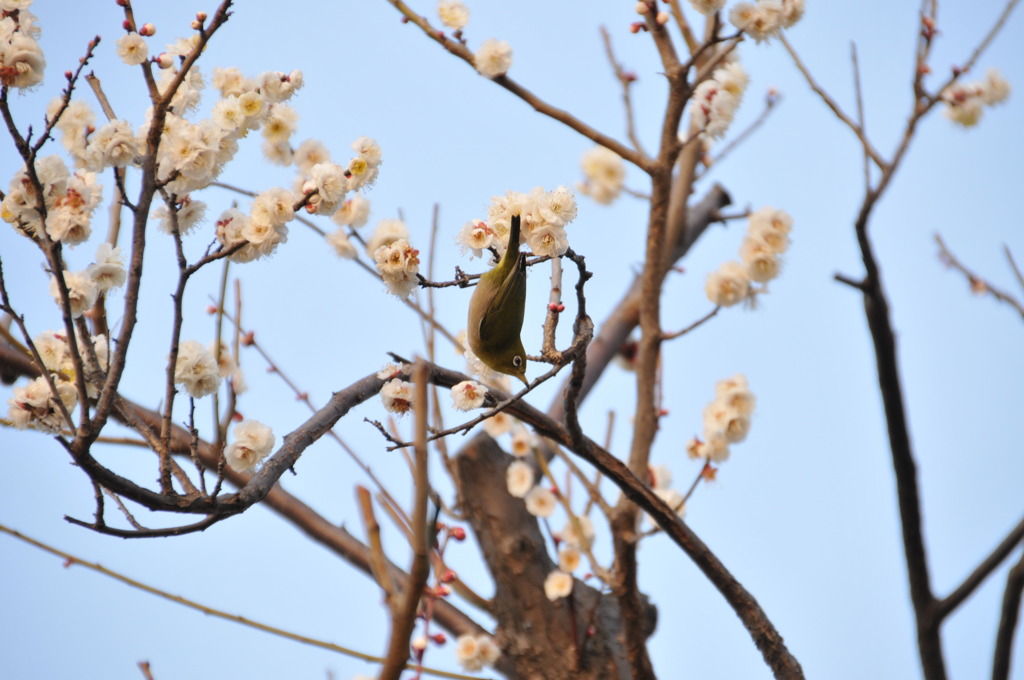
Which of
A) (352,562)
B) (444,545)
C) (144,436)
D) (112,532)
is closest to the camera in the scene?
(112,532)

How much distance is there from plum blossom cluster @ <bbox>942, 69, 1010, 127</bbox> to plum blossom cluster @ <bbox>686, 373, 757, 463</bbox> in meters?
1.58

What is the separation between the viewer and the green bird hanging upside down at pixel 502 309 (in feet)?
5.92

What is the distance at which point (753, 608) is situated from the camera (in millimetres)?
2402

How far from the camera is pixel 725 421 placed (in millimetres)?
3379

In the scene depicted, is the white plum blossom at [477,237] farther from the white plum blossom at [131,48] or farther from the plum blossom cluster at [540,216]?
the white plum blossom at [131,48]

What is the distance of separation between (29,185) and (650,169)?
1981 millimetres

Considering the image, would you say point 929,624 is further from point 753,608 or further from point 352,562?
point 352,562

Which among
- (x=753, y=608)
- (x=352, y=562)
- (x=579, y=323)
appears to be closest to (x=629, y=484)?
(x=753, y=608)

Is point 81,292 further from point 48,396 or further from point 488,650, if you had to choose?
point 488,650

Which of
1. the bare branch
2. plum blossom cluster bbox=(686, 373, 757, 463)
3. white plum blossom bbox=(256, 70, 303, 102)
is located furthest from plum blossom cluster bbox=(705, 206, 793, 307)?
white plum blossom bbox=(256, 70, 303, 102)

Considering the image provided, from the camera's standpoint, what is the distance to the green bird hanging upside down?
5.92ft

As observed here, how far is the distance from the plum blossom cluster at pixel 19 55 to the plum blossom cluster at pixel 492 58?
1.58 metres

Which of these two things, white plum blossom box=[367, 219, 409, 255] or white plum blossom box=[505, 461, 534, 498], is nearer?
white plum blossom box=[367, 219, 409, 255]

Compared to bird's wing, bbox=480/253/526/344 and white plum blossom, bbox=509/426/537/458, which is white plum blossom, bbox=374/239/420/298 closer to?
bird's wing, bbox=480/253/526/344
